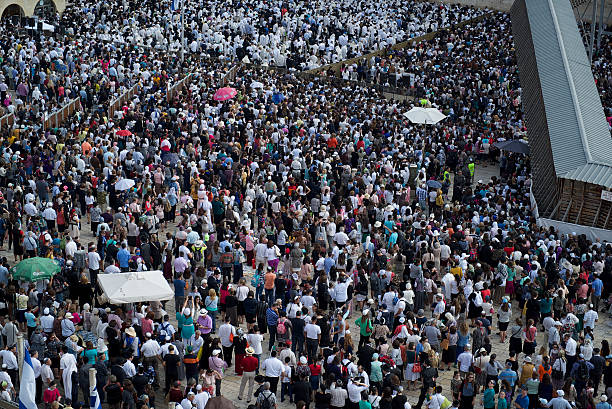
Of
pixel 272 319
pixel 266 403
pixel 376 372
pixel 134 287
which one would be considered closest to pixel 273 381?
pixel 266 403

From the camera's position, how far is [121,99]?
3512 cm

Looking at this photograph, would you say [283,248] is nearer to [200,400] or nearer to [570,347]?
[570,347]

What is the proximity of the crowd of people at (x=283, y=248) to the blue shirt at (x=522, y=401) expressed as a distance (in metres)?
0.02

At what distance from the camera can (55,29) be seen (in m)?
45.1

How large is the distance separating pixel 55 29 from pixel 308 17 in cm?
1144

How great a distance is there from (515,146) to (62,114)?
14612 millimetres

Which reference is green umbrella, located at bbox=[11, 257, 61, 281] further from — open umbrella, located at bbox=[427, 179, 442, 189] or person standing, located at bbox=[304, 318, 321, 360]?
open umbrella, located at bbox=[427, 179, 442, 189]

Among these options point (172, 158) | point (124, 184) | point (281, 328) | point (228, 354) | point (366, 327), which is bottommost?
point (228, 354)

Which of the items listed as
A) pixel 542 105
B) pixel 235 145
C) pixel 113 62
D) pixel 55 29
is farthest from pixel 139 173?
pixel 55 29

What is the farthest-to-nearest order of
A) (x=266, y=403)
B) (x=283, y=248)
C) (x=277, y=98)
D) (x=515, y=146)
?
1. (x=277, y=98)
2. (x=515, y=146)
3. (x=283, y=248)
4. (x=266, y=403)

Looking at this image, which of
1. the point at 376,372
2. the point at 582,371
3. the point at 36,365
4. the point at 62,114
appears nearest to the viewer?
the point at 36,365

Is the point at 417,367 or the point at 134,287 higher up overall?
the point at 134,287

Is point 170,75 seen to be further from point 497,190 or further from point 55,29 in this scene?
point 497,190

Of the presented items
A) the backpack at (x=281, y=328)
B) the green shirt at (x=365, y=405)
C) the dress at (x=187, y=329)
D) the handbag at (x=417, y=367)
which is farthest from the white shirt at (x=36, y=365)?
the handbag at (x=417, y=367)
